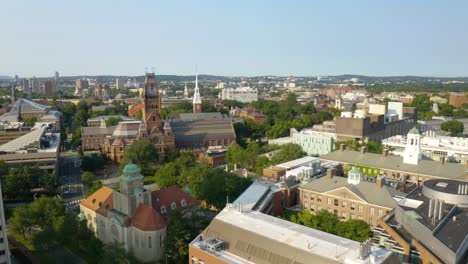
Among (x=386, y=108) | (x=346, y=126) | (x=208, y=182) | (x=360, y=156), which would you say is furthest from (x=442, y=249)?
(x=386, y=108)

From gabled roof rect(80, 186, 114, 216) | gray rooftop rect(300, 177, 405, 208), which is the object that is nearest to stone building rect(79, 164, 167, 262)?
gabled roof rect(80, 186, 114, 216)

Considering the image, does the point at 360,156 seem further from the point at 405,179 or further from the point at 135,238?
the point at 135,238

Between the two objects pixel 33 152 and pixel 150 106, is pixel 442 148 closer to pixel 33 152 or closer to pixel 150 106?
pixel 150 106

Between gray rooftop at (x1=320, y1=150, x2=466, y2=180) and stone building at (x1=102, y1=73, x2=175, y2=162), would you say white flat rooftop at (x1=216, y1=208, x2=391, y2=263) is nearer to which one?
gray rooftop at (x1=320, y1=150, x2=466, y2=180)

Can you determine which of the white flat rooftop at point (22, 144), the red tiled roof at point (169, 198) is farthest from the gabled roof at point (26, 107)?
the red tiled roof at point (169, 198)

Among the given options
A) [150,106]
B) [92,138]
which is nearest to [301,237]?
[150,106]

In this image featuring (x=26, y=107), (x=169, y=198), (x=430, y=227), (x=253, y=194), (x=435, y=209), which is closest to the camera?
(x=430, y=227)
